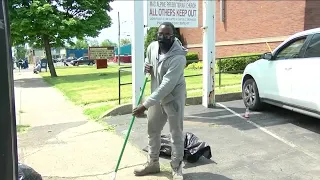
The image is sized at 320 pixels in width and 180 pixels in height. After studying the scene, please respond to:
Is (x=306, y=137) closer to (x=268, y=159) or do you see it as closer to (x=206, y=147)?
(x=268, y=159)

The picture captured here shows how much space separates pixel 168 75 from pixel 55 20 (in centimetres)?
1884

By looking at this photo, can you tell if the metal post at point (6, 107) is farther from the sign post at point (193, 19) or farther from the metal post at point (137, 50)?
the sign post at point (193, 19)

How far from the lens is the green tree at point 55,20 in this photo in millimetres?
20562

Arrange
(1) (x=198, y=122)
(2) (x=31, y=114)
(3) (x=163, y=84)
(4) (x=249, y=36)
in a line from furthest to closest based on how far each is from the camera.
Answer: (4) (x=249, y=36), (2) (x=31, y=114), (1) (x=198, y=122), (3) (x=163, y=84)

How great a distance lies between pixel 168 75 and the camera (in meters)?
3.78

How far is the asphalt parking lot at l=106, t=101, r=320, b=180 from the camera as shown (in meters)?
4.40

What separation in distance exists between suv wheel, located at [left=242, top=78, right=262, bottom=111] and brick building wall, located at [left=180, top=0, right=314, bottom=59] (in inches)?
475

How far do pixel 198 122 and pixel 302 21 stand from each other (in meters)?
13.7

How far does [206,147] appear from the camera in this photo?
475 centimetres

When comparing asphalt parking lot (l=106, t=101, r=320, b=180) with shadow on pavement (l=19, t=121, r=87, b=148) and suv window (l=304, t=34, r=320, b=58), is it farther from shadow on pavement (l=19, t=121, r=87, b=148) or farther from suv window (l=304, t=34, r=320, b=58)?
suv window (l=304, t=34, r=320, b=58)

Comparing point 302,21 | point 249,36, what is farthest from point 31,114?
point 249,36

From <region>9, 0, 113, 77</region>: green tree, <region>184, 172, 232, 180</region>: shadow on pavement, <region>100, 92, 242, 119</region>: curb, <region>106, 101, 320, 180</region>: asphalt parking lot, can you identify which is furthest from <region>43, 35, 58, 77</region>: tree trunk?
<region>184, 172, 232, 180</region>: shadow on pavement

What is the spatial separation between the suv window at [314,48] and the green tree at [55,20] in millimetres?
17445

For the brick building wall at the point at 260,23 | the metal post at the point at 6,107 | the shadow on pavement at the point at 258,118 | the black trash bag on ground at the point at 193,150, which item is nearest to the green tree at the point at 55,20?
the brick building wall at the point at 260,23
